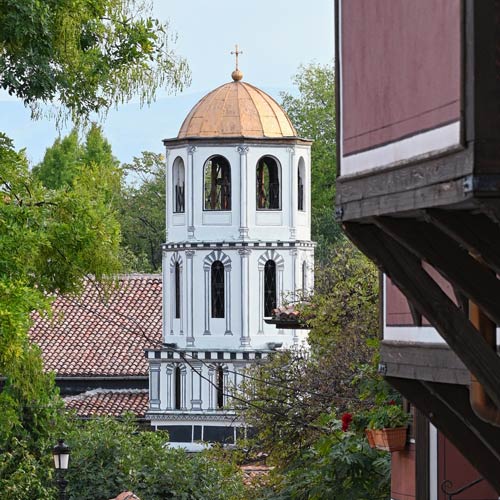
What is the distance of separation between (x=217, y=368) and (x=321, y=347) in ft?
75.7

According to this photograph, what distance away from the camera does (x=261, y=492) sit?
2223cm

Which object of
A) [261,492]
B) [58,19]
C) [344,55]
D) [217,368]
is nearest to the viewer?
[344,55]

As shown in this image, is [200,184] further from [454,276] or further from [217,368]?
[454,276]

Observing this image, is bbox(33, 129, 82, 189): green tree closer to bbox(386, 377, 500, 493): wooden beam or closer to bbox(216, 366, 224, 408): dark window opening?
bbox(216, 366, 224, 408): dark window opening

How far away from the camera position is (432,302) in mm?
7301

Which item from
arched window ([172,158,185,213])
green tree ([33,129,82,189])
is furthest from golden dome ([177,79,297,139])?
green tree ([33,129,82,189])

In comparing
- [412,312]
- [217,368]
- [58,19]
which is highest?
[58,19]

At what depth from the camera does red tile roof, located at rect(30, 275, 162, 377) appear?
48.3m

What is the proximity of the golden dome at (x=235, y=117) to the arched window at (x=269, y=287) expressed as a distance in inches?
151

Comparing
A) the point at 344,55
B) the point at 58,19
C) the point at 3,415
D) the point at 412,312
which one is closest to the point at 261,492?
the point at 3,415

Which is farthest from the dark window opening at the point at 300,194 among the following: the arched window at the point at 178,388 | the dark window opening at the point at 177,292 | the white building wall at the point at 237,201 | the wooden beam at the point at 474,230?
the wooden beam at the point at 474,230

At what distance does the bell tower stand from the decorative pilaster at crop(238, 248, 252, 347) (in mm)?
29

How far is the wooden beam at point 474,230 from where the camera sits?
639 centimetres

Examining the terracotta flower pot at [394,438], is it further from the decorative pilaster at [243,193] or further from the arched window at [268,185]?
the arched window at [268,185]
